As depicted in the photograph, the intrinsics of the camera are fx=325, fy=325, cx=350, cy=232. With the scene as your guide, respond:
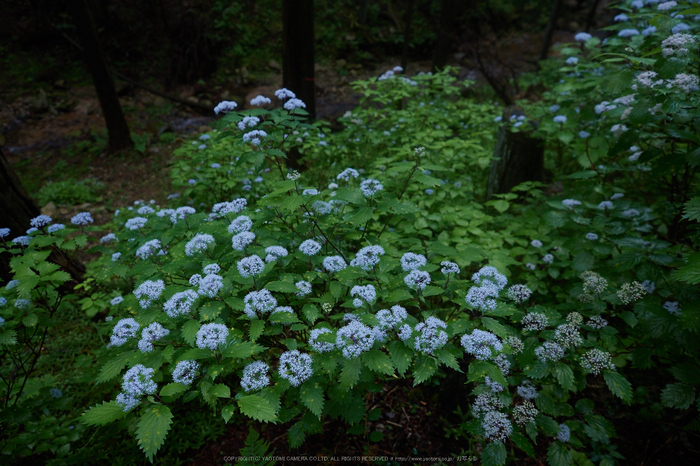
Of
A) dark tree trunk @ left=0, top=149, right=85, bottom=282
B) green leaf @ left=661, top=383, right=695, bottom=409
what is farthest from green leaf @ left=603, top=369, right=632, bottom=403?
dark tree trunk @ left=0, top=149, right=85, bottom=282

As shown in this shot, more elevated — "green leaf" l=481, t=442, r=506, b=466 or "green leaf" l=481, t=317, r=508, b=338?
→ "green leaf" l=481, t=317, r=508, b=338

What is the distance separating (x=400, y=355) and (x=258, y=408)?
2.23 ft

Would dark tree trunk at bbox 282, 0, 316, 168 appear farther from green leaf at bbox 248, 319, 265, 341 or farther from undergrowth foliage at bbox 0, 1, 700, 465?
green leaf at bbox 248, 319, 265, 341

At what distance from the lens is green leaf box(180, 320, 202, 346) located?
1579mm

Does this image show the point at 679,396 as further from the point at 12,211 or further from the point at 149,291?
the point at 12,211

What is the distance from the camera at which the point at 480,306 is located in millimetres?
1691

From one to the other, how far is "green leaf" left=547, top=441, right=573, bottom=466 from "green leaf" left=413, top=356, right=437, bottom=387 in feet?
3.57

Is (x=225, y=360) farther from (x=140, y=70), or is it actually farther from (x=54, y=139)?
(x=140, y=70)

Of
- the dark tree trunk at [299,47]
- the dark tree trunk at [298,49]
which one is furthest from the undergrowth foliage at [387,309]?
the dark tree trunk at [299,47]

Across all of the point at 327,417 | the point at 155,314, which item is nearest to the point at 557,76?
the point at 327,417

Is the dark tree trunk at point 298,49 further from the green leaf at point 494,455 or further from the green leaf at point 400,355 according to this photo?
the green leaf at point 494,455

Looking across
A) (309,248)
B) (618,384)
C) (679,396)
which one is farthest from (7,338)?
(679,396)

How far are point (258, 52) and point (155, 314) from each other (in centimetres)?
1284

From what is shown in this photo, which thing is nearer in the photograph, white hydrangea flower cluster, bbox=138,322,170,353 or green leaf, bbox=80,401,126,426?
green leaf, bbox=80,401,126,426
